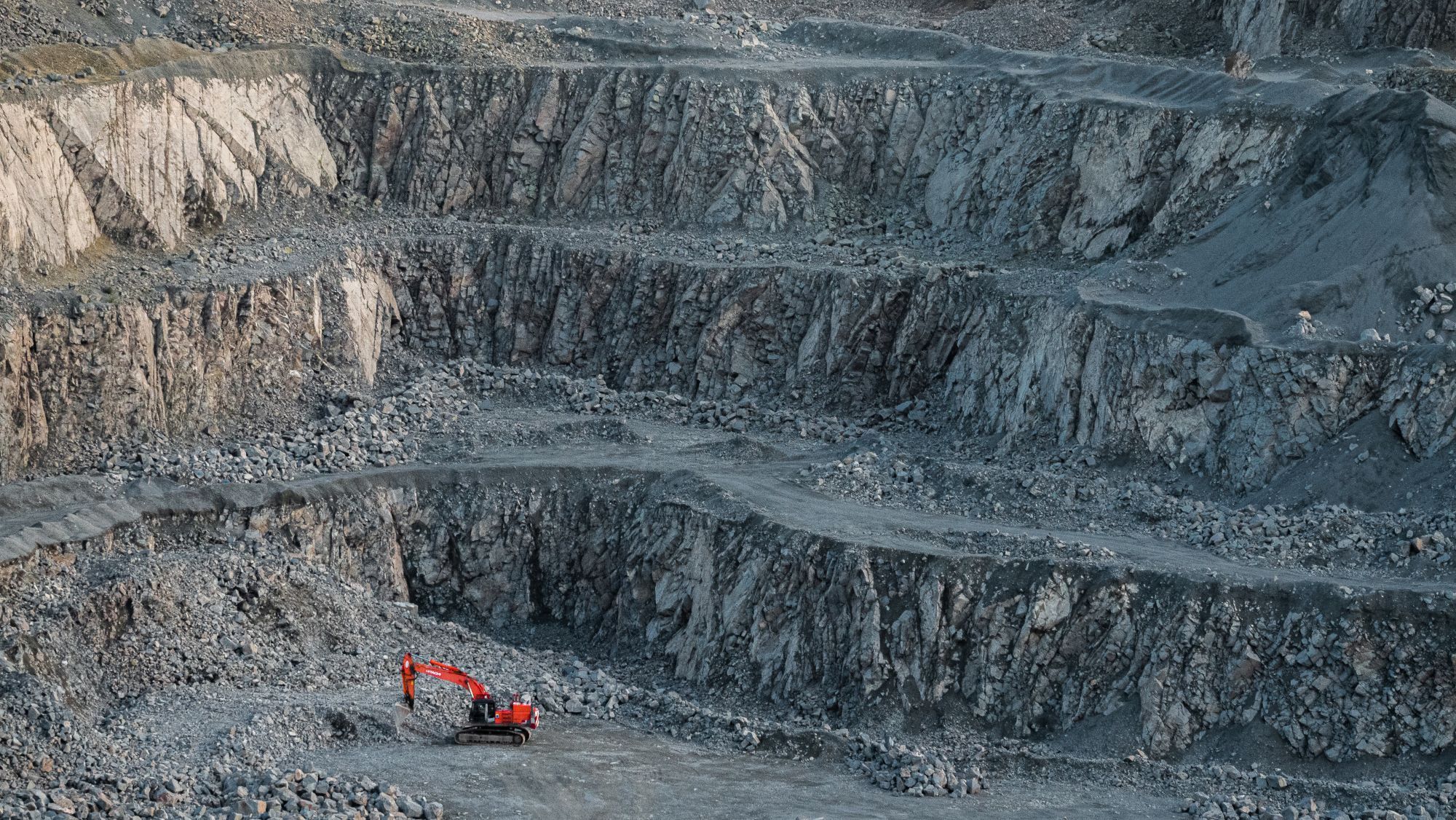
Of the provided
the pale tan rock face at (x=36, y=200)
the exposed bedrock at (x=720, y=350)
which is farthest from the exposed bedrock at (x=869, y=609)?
the pale tan rock face at (x=36, y=200)

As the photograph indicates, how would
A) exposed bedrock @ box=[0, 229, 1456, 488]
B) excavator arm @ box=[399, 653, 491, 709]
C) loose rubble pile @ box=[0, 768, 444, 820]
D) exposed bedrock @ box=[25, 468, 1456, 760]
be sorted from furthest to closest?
exposed bedrock @ box=[0, 229, 1456, 488]
excavator arm @ box=[399, 653, 491, 709]
exposed bedrock @ box=[25, 468, 1456, 760]
loose rubble pile @ box=[0, 768, 444, 820]

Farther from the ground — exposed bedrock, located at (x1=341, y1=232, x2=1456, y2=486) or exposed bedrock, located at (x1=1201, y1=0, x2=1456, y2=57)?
exposed bedrock, located at (x1=1201, y1=0, x2=1456, y2=57)

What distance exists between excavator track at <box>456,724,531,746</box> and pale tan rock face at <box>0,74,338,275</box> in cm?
1624

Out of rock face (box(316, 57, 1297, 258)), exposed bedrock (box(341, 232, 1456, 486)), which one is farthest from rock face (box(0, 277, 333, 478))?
rock face (box(316, 57, 1297, 258))

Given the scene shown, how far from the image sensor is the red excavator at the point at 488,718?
33000mm

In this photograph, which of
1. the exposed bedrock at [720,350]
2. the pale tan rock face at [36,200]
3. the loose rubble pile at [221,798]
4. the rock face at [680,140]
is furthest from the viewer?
the rock face at [680,140]

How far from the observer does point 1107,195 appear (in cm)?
4578

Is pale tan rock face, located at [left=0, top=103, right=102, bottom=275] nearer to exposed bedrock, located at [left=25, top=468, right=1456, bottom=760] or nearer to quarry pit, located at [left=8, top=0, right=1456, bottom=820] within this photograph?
quarry pit, located at [left=8, top=0, right=1456, bottom=820]

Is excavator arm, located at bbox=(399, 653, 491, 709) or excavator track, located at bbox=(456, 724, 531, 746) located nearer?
excavator track, located at bbox=(456, 724, 531, 746)

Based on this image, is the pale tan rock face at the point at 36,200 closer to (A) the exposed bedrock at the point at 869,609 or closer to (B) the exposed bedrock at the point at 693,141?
(B) the exposed bedrock at the point at 693,141

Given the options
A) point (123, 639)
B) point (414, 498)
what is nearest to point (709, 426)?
point (414, 498)

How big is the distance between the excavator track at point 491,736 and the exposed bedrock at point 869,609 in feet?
16.1

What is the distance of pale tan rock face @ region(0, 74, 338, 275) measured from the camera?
41.5 m

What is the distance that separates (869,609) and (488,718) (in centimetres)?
765
